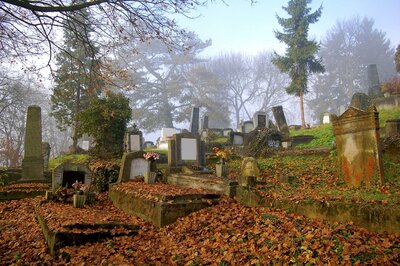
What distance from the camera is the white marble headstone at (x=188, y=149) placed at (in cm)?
1180

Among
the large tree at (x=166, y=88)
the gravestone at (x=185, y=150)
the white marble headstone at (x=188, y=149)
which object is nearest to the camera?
the gravestone at (x=185, y=150)

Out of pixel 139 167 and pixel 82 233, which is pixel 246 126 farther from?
pixel 82 233

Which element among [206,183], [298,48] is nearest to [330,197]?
[206,183]

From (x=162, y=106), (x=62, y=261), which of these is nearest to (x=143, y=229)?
(x=62, y=261)

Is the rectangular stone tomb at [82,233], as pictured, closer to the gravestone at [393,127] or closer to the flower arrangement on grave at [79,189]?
A: the flower arrangement on grave at [79,189]

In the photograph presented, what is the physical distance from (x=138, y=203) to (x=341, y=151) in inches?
217

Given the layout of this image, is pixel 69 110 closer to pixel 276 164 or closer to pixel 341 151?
pixel 276 164

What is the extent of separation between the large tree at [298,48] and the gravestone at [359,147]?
18.7 metres

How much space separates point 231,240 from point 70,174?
744 cm

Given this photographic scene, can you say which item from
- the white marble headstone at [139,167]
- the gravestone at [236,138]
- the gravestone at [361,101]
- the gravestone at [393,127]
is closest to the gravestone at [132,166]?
the white marble headstone at [139,167]

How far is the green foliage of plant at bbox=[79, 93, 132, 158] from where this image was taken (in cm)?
1733

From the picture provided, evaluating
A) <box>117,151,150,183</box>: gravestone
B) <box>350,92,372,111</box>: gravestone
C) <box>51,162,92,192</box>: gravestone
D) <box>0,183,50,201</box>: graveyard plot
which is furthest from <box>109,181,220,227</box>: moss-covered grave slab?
<box>350,92,372,111</box>: gravestone

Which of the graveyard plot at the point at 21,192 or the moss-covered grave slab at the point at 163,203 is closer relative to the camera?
the moss-covered grave slab at the point at 163,203

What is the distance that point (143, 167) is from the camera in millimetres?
10852
